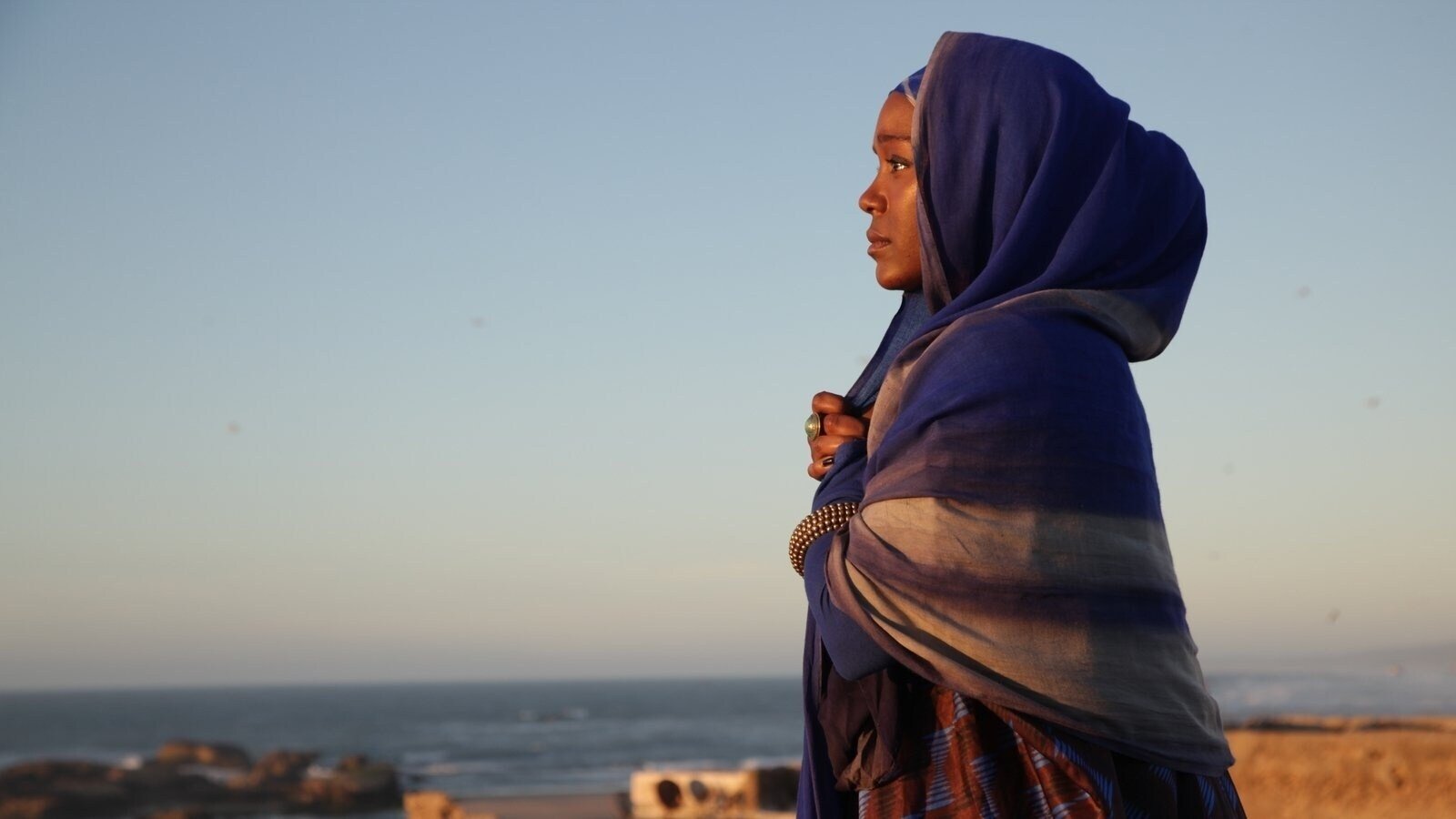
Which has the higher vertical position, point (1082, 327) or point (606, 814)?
point (1082, 327)

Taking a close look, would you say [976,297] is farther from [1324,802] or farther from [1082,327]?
[1324,802]

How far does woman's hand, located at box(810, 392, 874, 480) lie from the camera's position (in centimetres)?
197

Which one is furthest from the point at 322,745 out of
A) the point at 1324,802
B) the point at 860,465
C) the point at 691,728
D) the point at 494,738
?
the point at 860,465

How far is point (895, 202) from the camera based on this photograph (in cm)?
201

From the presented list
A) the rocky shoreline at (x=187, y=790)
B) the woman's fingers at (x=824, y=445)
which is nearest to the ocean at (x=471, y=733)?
the rocky shoreline at (x=187, y=790)

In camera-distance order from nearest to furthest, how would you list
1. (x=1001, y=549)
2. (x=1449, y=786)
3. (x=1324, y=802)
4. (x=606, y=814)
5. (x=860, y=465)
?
(x=1001, y=549) → (x=860, y=465) → (x=1449, y=786) → (x=1324, y=802) → (x=606, y=814)

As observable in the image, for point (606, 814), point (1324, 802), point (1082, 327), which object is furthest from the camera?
point (606, 814)

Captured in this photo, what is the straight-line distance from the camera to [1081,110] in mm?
1854

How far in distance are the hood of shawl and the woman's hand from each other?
19cm

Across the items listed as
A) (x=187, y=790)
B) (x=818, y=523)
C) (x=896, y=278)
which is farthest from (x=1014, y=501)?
(x=187, y=790)

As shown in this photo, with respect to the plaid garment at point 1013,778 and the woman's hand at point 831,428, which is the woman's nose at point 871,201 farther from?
the plaid garment at point 1013,778

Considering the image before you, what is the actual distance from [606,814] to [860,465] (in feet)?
50.1

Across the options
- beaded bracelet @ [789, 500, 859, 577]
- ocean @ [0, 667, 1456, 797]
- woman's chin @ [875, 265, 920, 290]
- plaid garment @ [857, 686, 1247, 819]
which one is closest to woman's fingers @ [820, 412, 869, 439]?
beaded bracelet @ [789, 500, 859, 577]

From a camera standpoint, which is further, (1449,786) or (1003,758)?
(1449,786)
